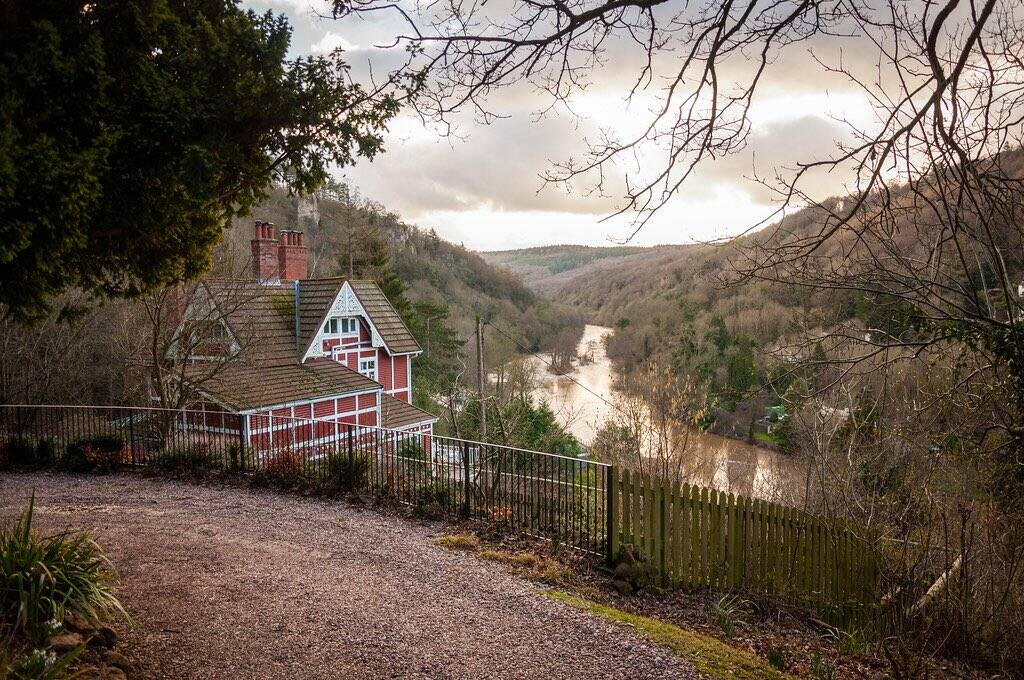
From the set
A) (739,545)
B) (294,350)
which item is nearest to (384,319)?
(294,350)

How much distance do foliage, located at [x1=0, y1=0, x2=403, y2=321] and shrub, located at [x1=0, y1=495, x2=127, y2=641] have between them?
1885mm

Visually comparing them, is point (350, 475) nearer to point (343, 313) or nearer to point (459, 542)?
point (459, 542)

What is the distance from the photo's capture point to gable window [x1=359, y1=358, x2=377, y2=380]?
78.7 feet

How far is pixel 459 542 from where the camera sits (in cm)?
796

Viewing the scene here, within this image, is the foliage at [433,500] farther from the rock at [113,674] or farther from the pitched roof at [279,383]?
the pitched roof at [279,383]

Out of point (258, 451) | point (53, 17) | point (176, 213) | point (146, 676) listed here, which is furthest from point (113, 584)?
point (258, 451)

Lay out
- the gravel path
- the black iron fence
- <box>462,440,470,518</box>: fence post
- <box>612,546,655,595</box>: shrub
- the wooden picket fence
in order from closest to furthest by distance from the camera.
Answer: the gravel path → <box>612,546,655,595</box>: shrub → the wooden picket fence → the black iron fence → <box>462,440,470,518</box>: fence post

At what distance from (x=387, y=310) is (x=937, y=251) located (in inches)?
894

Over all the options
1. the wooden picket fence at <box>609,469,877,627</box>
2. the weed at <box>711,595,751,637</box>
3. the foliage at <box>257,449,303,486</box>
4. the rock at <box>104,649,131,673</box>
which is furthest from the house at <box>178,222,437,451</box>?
the rock at <box>104,649,131,673</box>

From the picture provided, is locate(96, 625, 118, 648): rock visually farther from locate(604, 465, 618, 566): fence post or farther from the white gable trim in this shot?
Result: the white gable trim

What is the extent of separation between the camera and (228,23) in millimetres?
5781

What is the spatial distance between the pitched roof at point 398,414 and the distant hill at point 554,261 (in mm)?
47034

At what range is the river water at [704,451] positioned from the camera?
19.5m

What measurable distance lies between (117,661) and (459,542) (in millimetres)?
4003
